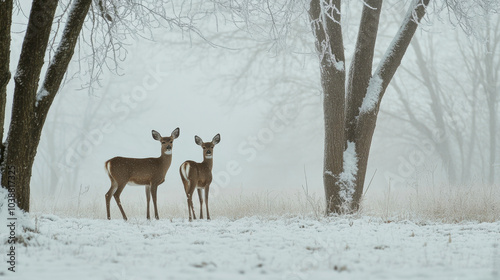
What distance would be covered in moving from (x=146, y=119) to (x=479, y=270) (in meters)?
27.5

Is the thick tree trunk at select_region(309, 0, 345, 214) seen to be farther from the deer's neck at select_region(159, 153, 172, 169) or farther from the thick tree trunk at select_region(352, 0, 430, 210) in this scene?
the deer's neck at select_region(159, 153, 172, 169)

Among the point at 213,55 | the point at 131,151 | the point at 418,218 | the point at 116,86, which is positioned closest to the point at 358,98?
the point at 418,218

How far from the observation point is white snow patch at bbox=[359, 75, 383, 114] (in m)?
7.97

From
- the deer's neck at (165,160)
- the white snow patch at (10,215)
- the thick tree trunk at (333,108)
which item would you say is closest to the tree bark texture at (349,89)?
the thick tree trunk at (333,108)

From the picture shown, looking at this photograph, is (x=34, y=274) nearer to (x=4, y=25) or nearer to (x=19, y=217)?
(x=19, y=217)

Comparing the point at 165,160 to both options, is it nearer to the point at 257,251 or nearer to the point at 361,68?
the point at 361,68

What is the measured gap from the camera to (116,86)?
23.6 metres

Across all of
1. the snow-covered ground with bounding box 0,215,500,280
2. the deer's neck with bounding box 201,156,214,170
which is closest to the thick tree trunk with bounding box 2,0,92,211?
the snow-covered ground with bounding box 0,215,500,280

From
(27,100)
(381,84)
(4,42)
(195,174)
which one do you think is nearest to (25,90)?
(27,100)

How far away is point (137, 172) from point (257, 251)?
11.9 ft

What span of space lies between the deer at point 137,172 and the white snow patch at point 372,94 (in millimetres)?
3027

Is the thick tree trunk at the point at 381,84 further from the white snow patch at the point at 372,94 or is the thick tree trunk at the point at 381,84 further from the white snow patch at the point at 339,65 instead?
the white snow patch at the point at 339,65

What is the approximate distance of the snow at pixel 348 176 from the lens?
7.79 meters

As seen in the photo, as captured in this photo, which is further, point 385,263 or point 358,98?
point 358,98
